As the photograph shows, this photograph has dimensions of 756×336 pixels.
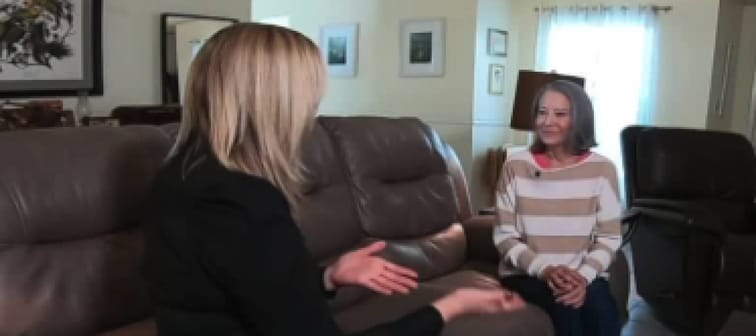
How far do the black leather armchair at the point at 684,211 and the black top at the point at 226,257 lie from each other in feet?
7.61

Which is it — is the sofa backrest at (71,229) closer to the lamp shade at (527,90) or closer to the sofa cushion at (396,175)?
the sofa cushion at (396,175)

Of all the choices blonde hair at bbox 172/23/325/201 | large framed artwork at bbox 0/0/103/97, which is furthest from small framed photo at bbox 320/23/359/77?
blonde hair at bbox 172/23/325/201

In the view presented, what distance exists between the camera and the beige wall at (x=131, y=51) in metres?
3.04

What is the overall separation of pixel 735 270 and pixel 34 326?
251 cm

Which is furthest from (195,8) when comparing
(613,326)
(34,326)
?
(613,326)

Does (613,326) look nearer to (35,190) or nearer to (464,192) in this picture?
(464,192)

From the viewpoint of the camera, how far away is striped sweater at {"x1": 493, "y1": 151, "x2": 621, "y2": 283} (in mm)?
2135

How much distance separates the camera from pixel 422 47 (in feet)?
16.5

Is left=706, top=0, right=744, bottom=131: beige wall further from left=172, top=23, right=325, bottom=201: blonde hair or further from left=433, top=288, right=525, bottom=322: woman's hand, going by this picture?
left=172, top=23, right=325, bottom=201: blonde hair

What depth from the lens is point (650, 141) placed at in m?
3.30

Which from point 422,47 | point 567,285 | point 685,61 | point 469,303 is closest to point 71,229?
point 469,303

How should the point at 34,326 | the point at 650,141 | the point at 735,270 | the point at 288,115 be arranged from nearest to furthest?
1. the point at 288,115
2. the point at 34,326
3. the point at 735,270
4. the point at 650,141

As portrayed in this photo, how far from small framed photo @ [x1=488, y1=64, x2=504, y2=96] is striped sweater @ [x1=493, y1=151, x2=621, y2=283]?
288 cm

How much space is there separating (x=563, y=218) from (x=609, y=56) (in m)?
3.10
